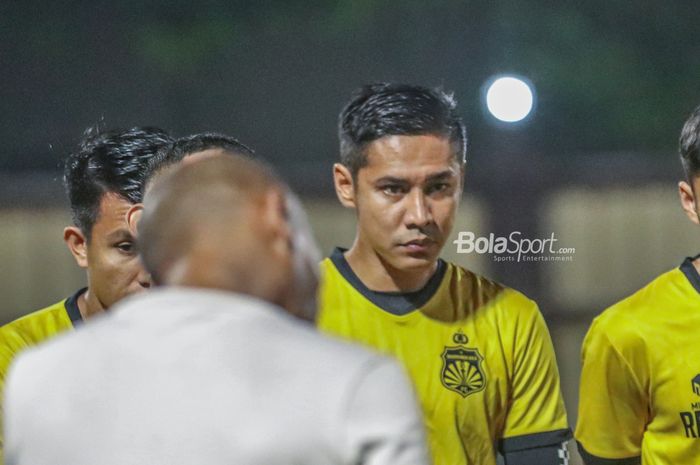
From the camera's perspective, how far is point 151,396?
107 centimetres

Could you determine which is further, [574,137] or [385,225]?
[574,137]

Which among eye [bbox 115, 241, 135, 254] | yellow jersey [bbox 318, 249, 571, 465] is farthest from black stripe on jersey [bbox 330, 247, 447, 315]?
eye [bbox 115, 241, 135, 254]

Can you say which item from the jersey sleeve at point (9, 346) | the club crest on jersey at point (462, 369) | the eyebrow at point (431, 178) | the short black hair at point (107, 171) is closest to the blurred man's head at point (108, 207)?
the short black hair at point (107, 171)

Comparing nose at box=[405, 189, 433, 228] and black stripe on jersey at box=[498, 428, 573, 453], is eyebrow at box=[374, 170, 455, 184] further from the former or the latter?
black stripe on jersey at box=[498, 428, 573, 453]

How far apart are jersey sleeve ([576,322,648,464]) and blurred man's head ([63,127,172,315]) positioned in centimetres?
84

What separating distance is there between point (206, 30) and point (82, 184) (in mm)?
993

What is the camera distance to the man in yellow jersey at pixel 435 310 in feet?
7.48

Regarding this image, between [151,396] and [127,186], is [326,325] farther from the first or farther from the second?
[151,396]

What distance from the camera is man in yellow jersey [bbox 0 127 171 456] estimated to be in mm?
2217

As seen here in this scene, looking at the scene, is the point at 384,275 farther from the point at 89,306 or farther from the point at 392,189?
the point at 89,306

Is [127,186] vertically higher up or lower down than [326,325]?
higher up

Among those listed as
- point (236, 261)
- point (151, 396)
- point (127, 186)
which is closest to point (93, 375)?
point (151, 396)

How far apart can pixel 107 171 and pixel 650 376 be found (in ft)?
3.54

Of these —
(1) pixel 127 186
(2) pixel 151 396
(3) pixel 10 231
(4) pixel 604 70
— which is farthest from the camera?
(4) pixel 604 70
